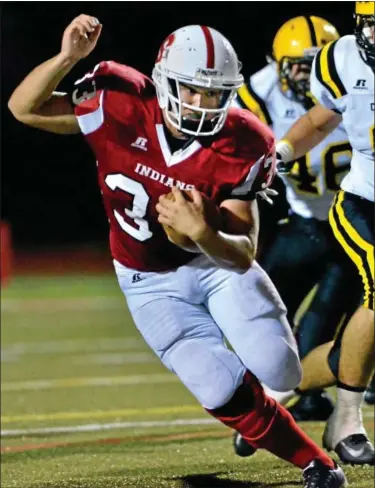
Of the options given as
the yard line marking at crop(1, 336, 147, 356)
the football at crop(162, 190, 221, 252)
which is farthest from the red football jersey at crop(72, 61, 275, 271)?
the yard line marking at crop(1, 336, 147, 356)

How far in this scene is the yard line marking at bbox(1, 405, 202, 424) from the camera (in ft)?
12.9

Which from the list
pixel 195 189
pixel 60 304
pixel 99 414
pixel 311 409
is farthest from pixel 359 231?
pixel 60 304

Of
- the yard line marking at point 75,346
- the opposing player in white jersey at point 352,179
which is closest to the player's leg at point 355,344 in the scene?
the opposing player in white jersey at point 352,179

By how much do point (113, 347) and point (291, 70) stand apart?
2596 mm

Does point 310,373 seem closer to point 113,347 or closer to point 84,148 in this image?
point 113,347

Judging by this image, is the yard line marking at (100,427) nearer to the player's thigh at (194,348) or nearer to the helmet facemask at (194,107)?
the player's thigh at (194,348)

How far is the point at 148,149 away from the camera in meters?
2.36

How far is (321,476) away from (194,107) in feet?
2.82

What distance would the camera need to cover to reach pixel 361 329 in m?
2.76

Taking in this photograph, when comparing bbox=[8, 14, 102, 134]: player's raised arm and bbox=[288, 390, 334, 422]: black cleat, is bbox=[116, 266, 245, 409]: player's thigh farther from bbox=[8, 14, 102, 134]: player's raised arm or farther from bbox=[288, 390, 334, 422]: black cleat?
bbox=[288, 390, 334, 422]: black cleat

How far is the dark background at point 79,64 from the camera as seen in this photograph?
13.7 ft

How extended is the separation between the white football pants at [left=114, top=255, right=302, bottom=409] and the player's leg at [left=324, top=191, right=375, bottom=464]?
0.33 metres

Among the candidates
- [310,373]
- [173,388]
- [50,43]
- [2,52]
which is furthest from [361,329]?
[2,52]

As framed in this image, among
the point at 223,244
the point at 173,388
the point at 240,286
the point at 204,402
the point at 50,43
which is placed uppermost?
the point at 223,244
